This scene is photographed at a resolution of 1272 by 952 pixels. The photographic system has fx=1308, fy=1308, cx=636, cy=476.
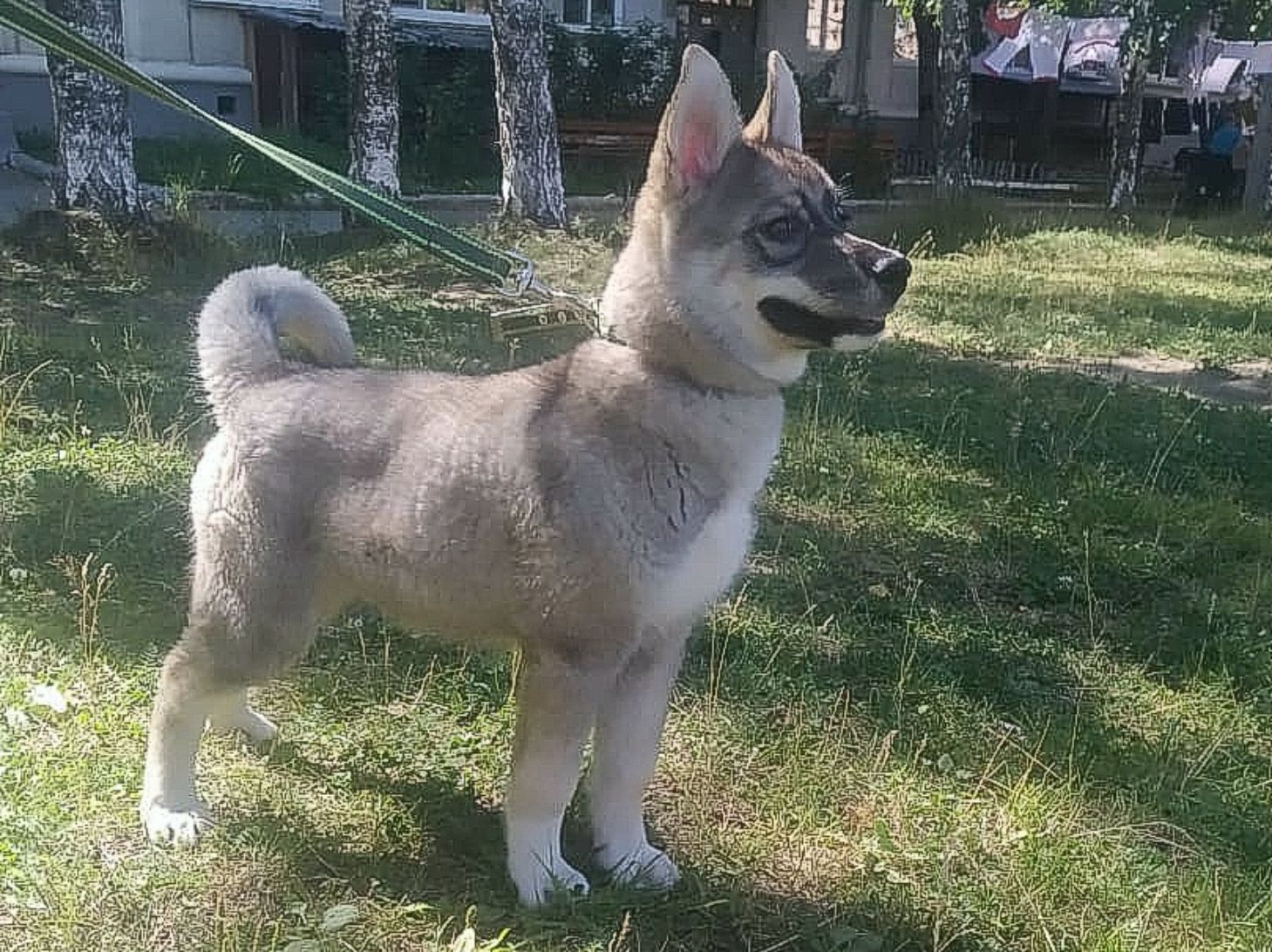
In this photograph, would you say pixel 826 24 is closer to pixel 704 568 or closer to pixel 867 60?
pixel 867 60

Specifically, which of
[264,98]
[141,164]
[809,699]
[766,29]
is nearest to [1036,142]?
[766,29]

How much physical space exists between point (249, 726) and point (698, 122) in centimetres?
191

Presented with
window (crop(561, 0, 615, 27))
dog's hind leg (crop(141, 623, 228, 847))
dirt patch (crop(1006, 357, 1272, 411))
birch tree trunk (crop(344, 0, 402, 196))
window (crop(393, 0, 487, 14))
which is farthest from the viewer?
window (crop(561, 0, 615, 27))

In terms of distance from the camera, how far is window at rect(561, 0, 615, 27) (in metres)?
22.0

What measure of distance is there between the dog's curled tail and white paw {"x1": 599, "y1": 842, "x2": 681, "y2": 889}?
1.36 meters

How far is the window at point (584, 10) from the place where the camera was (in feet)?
72.3

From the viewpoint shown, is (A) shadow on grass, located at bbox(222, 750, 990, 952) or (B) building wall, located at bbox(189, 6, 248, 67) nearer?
(A) shadow on grass, located at bbox(222, 750, 990, 952)

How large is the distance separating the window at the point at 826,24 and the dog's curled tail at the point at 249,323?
2488cm

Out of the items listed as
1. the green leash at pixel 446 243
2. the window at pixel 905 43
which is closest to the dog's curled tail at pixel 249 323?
the green leash at pixel 446 243

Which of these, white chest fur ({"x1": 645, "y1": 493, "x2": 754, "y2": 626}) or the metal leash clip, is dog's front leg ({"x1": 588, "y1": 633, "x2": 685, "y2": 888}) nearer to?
white chest fur ({"x1": 645, "y1": 493, "x2": 754, "y2": 626})

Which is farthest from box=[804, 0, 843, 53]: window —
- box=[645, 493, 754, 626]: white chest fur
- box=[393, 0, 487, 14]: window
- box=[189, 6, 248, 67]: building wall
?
box=[645, 493, 754, 626]: white chest fur

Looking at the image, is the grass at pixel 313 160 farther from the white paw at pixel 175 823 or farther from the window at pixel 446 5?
the white paw at pixel 175 823

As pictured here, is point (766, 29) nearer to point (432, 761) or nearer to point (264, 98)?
point (264, 98)

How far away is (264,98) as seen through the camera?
1962cm
